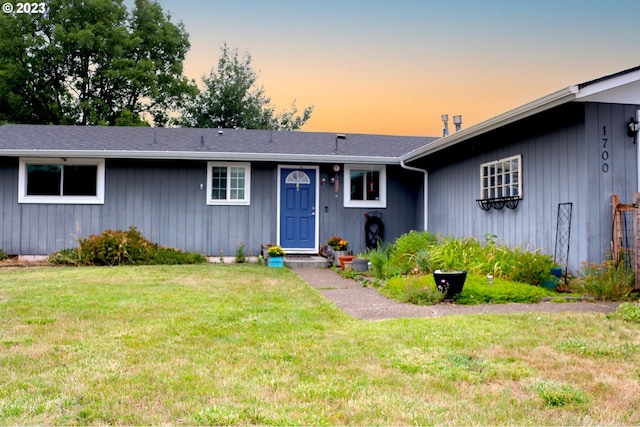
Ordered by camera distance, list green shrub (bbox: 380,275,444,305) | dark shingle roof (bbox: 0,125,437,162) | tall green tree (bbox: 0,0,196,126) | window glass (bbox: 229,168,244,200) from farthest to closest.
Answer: tall green tree (bbox: 0,0,196,126)
window glass (bbox: 229,168,244,200)
dark shingle roof (bbox: 0,125,437,162)
green shrub (bbox: 380,275,444,305)

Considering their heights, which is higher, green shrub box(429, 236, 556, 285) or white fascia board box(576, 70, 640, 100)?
white fascia board box(576, 70, 640, 100)

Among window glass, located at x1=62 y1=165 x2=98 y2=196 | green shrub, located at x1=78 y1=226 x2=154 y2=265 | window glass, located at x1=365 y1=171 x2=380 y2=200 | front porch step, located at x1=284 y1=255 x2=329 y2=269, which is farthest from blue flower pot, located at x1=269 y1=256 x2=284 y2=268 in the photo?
window glass, located at x1=62 y1=165 x2=98 y2=196

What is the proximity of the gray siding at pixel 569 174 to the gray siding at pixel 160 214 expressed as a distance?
437 centimetres

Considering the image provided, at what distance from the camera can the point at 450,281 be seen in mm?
5914

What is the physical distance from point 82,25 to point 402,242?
21220 millimetres

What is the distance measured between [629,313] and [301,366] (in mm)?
3313

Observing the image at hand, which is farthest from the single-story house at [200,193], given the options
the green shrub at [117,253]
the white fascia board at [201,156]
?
the green shrub at [117,253]

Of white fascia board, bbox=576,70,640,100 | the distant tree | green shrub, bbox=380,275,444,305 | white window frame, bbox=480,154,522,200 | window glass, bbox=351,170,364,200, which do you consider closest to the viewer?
green shrub, bbox=380,275,444,305

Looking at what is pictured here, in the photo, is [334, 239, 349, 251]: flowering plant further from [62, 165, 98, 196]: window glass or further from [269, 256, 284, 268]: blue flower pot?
[62, 165, 98, 196]: window glass

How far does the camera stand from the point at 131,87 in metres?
23.8

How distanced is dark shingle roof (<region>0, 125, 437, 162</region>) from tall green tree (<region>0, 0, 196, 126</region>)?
30.5ft

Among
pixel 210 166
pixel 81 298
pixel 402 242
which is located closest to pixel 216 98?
pixel 210 166

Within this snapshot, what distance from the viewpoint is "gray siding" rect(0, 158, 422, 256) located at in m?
11.1

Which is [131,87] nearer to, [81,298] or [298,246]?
[298,246]
